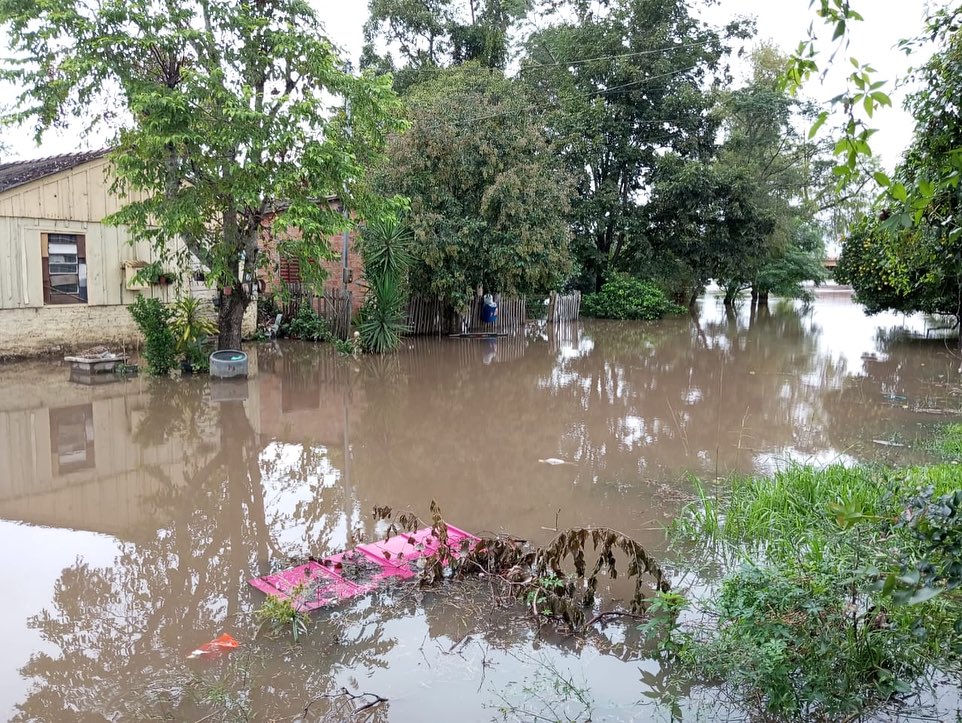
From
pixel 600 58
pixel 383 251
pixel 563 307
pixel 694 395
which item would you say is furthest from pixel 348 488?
pixel 600 58

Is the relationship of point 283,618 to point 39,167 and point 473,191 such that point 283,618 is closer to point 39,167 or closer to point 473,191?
point 39,167

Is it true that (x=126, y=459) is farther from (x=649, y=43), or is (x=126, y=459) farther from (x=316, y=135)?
(x=649, y=43)

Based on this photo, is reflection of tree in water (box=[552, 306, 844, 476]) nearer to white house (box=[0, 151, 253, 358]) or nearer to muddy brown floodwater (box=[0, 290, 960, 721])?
muddy brown floodwater (box=[0, 290, 960, 721])

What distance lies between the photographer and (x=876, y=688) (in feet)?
11.0

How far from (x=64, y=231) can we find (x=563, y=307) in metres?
16.2

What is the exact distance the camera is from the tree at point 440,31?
2816cm

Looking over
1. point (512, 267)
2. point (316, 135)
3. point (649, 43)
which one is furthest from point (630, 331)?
point (316, 135)

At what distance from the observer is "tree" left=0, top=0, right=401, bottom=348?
1137 centimetres

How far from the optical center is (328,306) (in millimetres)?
19938

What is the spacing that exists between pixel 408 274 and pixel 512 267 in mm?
2629

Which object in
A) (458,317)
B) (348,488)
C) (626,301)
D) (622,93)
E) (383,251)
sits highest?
(622,93)

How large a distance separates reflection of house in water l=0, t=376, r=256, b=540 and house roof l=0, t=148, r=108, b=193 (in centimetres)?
479

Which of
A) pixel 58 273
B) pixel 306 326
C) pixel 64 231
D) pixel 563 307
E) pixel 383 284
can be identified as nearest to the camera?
pixel 64 231

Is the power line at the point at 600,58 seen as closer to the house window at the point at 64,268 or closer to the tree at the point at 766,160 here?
the tree at the point at 766,160
